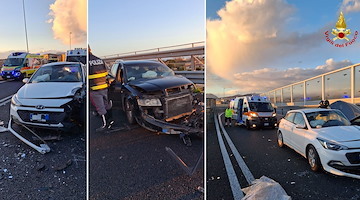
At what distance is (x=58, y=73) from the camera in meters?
2.37

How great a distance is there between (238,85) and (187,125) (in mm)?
482

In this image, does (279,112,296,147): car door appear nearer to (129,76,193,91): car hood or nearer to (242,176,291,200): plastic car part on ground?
(242,176,291,200): plastic car part on ground

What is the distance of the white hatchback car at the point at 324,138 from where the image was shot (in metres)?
1.80

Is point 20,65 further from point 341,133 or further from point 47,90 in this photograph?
point 341,133

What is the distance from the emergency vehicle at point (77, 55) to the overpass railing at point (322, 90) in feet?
4.75

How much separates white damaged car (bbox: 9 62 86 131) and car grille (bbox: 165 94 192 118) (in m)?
0.77

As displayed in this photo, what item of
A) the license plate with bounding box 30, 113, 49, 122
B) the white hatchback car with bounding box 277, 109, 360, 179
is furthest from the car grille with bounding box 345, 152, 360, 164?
the license plate with bounding box 30, 113, 49, 122

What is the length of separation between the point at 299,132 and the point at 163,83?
1043mm

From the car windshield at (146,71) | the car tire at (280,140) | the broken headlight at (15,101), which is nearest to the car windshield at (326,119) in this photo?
the car tire at (280,140)

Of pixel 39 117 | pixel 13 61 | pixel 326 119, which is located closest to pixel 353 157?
pixel 326 119

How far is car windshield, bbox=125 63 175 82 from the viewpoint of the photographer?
197cm

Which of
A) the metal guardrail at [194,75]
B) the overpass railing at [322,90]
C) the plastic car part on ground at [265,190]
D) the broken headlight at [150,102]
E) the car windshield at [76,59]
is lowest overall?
the plastic car part on ground at [265,190]

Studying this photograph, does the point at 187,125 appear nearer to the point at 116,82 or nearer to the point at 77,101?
the point at 116,82

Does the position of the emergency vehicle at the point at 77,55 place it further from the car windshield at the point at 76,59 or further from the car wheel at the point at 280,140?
the car wheel at the point at 280,140
